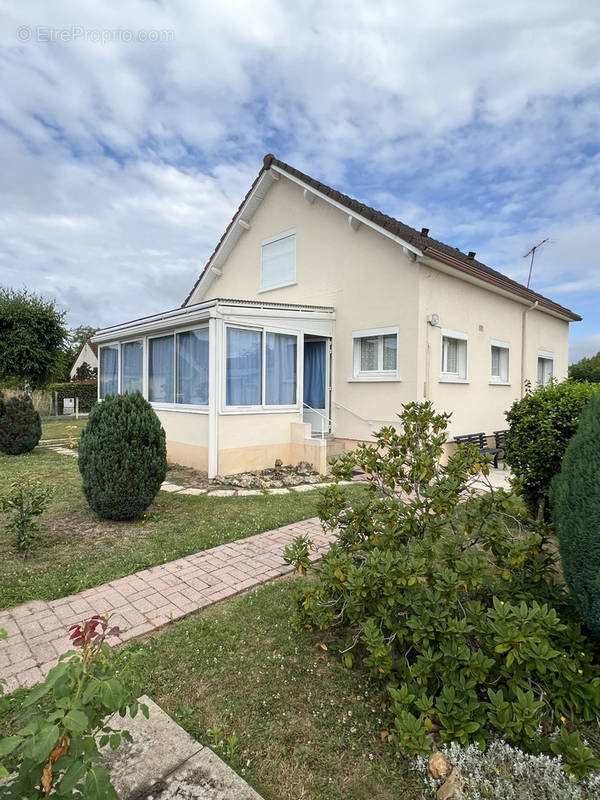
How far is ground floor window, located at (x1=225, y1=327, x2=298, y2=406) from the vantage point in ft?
31.2

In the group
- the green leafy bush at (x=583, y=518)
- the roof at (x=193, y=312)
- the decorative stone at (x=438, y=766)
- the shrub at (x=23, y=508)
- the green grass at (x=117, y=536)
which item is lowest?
the green grass at (x=117, y=536)

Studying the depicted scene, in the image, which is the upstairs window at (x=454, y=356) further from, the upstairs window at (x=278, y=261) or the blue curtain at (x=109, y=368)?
the blue curtain at (x=109, y=368)

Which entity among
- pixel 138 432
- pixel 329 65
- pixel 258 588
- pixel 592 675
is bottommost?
pixel 258 588

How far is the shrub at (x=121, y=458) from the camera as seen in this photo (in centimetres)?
594

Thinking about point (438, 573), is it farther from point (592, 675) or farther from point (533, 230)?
point (533, 230)

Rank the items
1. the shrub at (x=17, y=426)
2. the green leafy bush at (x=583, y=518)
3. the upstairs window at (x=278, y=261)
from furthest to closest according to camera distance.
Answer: the upstairs window at (x=278, y=261) → the shrub at (x=17, y=426) → the green leafy bush at (x=583, y=518)

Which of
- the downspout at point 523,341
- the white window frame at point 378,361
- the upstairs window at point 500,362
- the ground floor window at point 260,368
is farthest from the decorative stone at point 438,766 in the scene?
the downspout at point 523,341

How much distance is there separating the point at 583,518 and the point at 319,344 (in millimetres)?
9746

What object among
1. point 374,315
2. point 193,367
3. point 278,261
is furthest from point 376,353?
point 278,261

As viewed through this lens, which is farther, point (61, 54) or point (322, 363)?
point (322, 363)

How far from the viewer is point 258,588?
166 inches

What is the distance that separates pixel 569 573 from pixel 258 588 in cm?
287

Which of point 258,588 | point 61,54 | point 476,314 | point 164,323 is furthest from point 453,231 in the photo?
point 258,588

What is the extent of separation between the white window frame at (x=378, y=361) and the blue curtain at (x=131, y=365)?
631cm
